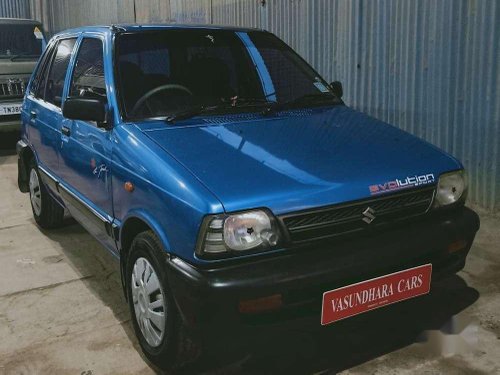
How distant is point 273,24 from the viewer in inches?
282

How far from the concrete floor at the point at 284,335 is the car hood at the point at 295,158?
0.59m

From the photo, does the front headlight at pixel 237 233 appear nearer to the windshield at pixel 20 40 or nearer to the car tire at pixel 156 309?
the car tire at pixel 156 309

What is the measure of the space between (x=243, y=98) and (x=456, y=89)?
236cm

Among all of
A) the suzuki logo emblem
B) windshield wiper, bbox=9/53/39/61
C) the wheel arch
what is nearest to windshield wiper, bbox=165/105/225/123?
the wheel arch

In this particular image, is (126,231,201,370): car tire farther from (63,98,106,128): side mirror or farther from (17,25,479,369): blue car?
(63,98,106,128): side mirror

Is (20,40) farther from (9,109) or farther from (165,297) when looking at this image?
(165,297)

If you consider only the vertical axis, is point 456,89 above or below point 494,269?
above

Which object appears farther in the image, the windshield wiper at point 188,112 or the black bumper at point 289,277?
the windshield wiper at point 188,112

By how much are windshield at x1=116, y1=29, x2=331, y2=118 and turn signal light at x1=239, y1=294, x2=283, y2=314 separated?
132 centimetres

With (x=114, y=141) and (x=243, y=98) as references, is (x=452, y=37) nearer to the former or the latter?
(x=243, y=98)

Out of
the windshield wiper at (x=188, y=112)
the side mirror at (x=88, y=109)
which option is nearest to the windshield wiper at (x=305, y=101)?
the windshield wiper at (x=188, y=112)

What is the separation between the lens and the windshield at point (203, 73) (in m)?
3.19

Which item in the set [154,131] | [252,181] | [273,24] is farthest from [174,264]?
[273,24]

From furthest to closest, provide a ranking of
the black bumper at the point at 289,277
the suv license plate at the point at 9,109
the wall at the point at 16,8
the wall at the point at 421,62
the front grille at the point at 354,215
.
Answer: the wall at the point at 16,8
the suv license plate at the point at 9,109
the wall at the point at 421,62
the front grille at the point at 354,215
the black bumper at the point at 289,277
